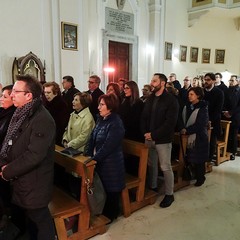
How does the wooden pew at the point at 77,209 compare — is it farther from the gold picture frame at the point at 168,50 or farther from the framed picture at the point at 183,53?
the framed picture at the point at 183,53

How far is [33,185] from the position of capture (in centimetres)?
188

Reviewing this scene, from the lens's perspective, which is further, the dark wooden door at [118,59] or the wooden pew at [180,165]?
the dark wooden door at [118,59]

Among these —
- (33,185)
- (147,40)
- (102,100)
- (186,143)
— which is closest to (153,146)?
(186,143)

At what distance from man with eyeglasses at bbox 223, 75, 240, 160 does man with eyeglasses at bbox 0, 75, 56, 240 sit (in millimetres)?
4070

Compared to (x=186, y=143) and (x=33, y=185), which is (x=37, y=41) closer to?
(x=186, y=143)

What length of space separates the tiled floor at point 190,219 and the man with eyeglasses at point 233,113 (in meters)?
1.44

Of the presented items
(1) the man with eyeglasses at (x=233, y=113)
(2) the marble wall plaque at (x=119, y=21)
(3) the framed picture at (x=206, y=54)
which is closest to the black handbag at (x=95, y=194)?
(1) the man with eyeglasses at (x=233, y=113)

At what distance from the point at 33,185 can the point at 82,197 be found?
754 millimetres

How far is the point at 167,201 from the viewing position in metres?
3.29

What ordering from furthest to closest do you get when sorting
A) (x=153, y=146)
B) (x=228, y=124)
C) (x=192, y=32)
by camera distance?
(x=192, y=32), (x=228, y=124), (x=153, y=146)

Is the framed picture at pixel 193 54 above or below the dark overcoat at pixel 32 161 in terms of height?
above

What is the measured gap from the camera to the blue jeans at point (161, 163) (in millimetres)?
3207

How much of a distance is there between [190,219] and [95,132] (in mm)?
1449

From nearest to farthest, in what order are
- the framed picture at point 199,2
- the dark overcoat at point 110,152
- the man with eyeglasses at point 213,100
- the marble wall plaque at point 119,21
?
the dark overcoat at point 110,152
the man with eyeglasses at point 213,100
the marble wall plaque at point 119,21
the framed picture at point 199,2
